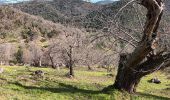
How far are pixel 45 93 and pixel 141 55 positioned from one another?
17.9ft

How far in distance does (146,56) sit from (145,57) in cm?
16

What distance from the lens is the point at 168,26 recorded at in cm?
2306

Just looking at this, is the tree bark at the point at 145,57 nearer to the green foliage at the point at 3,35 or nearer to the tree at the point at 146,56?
the tree at the point at 146,56

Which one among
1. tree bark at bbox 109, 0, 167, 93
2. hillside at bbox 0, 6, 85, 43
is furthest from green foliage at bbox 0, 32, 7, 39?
tree bark at bbox 109, 0, 167, 93

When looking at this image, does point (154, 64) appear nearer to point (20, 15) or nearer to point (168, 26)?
point (168, 26)

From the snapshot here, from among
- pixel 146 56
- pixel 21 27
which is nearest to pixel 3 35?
pixel 21 27

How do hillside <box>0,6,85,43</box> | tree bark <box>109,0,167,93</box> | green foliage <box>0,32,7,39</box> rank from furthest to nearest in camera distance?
hillside <box>0,6,85,43</box>, green foliage <box>0,32,7,39</box>, tree bark <box>109,0,167,93</box>

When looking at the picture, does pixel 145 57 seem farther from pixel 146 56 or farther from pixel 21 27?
pixel 21 27

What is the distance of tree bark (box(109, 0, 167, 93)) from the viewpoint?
18.5 metres

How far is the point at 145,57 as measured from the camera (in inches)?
816

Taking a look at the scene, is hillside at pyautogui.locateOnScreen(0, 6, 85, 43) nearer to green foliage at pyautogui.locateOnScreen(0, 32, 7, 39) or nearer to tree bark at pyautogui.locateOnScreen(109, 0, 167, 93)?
green foliage at pyautogui.locateOnScreen(0, 32, 7, 39)

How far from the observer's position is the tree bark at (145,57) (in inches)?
727

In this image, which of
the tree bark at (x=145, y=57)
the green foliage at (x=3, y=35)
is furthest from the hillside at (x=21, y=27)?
the tree bark at (x=145, y=57)

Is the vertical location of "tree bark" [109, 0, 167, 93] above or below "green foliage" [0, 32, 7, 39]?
above
